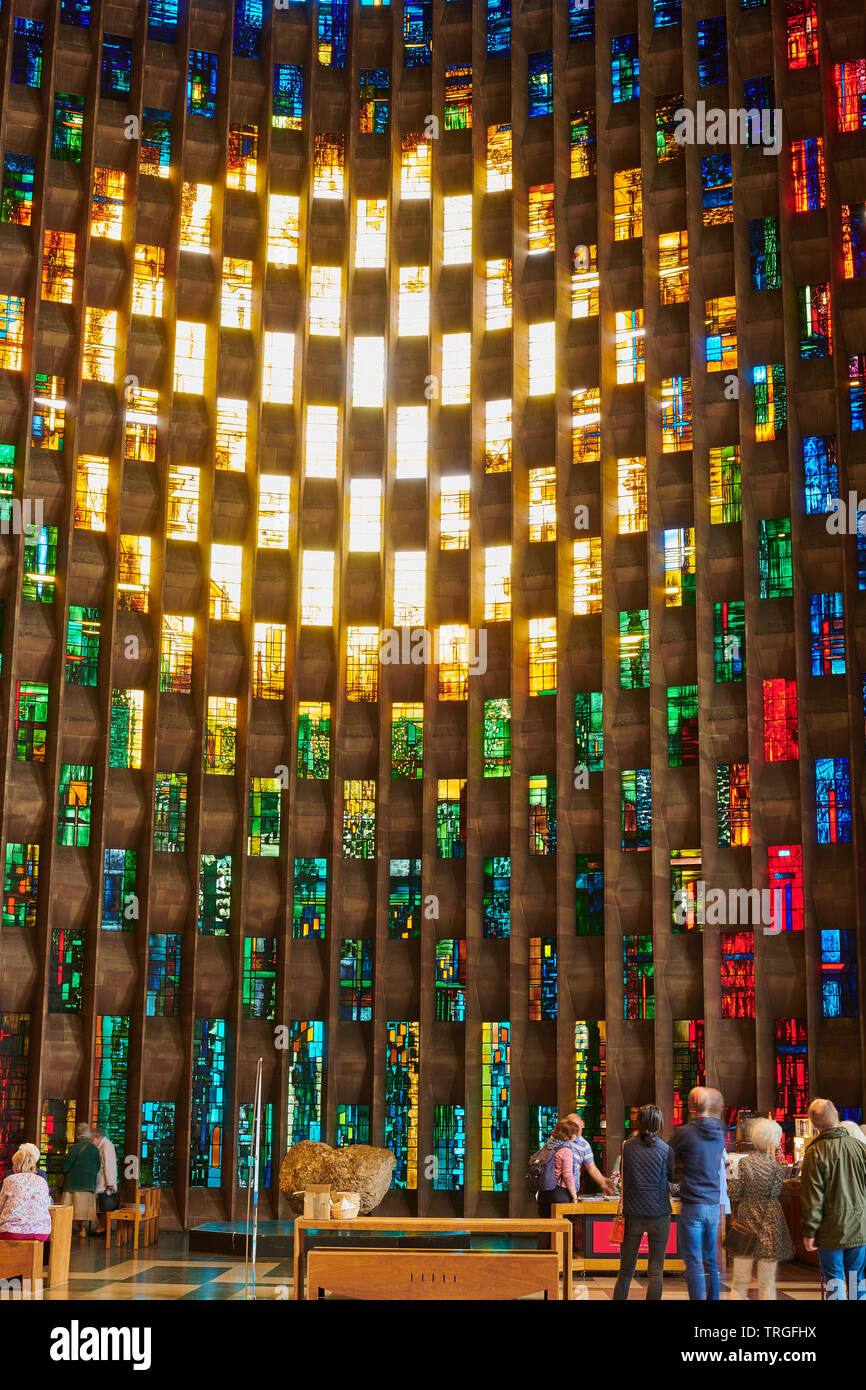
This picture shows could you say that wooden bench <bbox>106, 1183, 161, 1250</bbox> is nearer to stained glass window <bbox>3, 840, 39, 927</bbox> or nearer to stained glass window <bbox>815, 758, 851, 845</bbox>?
stained glass window <bbox>3, 840, 39, 927</bbox>

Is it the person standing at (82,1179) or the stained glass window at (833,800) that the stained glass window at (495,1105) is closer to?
the stained glass window at (833,800)

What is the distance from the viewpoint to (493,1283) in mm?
10383

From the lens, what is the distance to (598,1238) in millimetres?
16141

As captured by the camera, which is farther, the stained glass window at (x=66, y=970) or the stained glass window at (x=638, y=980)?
the stained glass window at (x=66, y=970)

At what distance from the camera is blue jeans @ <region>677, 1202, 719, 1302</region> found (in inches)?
443

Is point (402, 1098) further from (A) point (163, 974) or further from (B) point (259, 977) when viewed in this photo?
(A) point (163, 974)

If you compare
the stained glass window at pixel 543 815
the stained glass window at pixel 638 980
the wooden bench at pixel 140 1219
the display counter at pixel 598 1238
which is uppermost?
the stained glass window at pixel 543 815

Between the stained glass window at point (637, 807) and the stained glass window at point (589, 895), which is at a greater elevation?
the stained glass window at point (637, 807)

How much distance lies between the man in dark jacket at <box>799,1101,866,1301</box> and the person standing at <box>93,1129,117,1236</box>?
46.7 ft

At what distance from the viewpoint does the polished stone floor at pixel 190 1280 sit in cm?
1462

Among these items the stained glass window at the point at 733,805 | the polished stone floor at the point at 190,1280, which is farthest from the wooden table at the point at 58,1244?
the stained glass window at the point at 733,805

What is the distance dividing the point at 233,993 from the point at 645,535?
35.7 feet
